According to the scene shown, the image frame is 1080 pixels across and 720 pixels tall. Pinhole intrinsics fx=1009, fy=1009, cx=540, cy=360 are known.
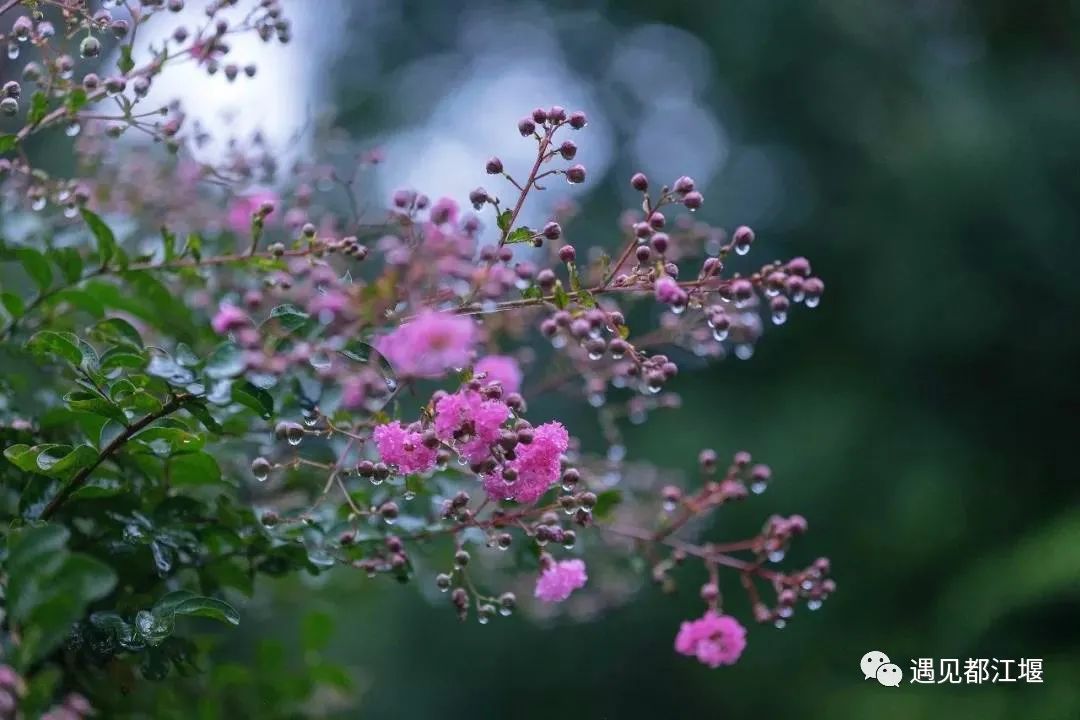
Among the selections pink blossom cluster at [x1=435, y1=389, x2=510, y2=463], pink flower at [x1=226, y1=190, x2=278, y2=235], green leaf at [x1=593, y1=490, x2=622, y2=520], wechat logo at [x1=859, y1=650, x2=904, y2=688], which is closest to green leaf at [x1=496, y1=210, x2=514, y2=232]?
pink blossom cluster at [x1=435, y1=389, x2=510, y2=463]

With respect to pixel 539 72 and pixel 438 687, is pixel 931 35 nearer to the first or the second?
pixel 539 72

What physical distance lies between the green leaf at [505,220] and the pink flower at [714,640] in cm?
45

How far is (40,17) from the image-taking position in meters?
0.80

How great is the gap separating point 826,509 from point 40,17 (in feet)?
6.87

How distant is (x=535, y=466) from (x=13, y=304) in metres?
0.51

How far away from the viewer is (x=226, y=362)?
26.1 inches

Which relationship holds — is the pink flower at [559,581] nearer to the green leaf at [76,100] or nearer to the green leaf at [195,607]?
the green leaf at [195,607]

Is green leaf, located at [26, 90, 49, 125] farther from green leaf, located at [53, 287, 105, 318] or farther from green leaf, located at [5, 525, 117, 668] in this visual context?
green leaf, located at [5, 525, 117, 668]

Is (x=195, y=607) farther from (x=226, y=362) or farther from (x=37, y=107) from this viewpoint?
(x=37, y=107)

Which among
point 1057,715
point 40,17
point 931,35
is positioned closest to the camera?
point 40,17

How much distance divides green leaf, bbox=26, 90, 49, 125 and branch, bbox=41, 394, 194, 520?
28cm

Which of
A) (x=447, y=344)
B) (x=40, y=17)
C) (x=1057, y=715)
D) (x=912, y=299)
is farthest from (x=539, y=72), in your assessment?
(x=447, y=344)

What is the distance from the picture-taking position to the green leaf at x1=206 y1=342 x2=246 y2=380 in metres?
0.65

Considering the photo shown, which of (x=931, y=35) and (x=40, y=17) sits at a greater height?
(x=931, y=35)
